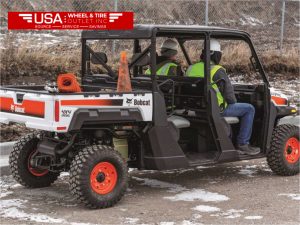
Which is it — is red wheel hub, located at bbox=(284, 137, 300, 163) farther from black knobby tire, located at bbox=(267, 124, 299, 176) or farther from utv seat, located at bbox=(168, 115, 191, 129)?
utv seat, located at bbox=(168, 115, 191, 129)

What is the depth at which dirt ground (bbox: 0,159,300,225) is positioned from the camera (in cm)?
591

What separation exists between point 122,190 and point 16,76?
6102 millimetres

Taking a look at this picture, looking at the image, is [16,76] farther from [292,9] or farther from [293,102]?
[292,9]

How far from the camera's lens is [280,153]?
7832 mm

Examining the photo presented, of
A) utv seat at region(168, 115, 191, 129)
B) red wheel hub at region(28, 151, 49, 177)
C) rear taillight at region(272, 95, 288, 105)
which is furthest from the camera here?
rear taillight at region(272, 95, 288, 105)

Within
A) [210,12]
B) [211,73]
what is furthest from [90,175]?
[210,12]

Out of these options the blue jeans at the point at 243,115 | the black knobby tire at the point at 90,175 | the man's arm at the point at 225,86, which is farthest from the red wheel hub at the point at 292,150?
the black knobby tire at the point at 90,175

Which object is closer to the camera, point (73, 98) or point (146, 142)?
point (73, 98)

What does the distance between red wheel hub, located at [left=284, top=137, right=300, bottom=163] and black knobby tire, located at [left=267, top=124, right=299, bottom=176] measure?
0.21 ft

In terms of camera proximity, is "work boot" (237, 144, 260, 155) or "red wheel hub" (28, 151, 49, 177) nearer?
"red wheel hub" (28, 151, 49, 177)

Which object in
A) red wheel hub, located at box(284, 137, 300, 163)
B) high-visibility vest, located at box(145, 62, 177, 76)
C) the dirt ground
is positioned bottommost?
the dirt ground

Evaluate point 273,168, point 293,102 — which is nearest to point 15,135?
point 273,168

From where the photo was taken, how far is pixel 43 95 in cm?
612

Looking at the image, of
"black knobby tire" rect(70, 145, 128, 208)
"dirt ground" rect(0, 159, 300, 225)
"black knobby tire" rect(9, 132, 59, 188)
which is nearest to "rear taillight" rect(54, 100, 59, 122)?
"black knobby tire" rect(70, 145, 128, 208)
